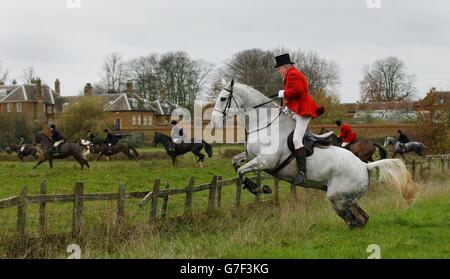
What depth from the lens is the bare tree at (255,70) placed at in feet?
172

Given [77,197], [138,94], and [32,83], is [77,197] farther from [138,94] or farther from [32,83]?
[32,83]

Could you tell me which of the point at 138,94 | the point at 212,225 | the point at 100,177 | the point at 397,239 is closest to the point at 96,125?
the point at 100,177

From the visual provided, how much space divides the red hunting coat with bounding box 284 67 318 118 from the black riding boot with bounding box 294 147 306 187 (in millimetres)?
601

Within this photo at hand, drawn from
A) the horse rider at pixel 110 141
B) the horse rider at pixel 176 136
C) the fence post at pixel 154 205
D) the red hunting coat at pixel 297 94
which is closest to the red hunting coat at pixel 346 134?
the fence post at pixel 154 205

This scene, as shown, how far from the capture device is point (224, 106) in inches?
387

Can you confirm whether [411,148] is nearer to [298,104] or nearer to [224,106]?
[298,104]

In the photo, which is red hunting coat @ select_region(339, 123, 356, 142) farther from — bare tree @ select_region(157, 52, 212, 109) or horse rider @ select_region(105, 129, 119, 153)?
bare tree @ select_region(157, 52, 212, 109)

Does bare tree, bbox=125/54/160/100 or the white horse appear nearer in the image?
the white horse

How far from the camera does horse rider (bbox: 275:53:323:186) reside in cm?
937

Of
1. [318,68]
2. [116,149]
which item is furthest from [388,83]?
[116,149]

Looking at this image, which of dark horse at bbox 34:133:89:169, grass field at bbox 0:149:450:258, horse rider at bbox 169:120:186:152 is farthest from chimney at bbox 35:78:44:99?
grass field at bbox 0:149:450:258

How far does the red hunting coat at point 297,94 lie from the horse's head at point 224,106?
2.99 ft

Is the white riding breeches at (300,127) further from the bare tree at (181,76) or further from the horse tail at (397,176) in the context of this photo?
the bare tree at (181,76)
